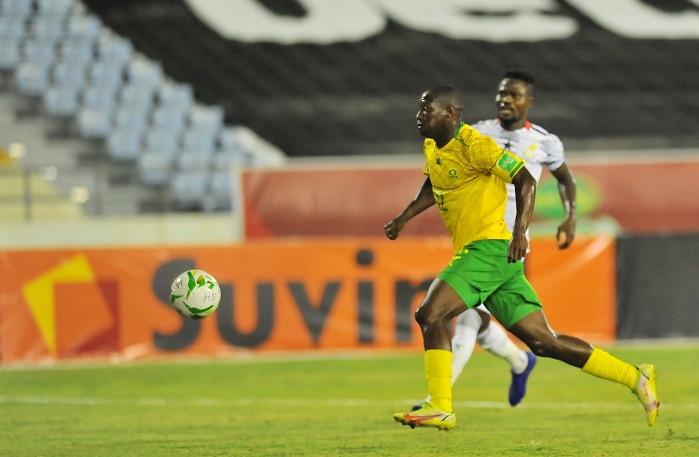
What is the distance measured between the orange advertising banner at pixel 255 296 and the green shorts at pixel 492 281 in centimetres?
602

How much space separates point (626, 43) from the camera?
65.6 ft

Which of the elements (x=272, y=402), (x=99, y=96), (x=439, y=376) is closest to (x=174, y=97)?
(x=99, y=96)

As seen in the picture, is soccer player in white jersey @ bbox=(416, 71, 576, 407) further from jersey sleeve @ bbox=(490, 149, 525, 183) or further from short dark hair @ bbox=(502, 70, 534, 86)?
jersey sleeve @ bbox=(490, 149, 525, 183)

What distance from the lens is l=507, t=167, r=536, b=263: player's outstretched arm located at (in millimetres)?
5723

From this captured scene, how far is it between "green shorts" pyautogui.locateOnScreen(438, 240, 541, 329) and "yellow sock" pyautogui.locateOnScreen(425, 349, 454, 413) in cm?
31

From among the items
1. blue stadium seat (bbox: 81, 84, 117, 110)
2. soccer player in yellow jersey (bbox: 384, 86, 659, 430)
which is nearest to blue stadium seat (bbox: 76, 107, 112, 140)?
blue stadium seat (bbox: 81, 84, 117, 110)

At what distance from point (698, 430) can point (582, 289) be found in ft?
18.9

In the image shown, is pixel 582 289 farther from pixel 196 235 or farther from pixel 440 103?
pixel 440 103

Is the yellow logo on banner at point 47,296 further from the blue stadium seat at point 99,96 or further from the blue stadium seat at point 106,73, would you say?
the blue stadium seat at point 106,73

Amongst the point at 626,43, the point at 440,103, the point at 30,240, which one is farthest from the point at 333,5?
the point at 440,103

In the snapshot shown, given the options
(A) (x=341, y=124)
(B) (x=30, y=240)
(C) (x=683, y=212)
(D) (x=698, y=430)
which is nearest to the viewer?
(D) (x=698, y=430)

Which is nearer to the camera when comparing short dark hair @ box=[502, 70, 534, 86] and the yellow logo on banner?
short dark hair @ box=[502, 70, 534, 86]

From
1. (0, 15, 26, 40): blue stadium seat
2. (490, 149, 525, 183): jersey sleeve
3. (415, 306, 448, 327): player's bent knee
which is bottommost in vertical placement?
(415, 306, 448, 327): player's bent knee

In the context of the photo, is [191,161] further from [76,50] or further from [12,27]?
[12,27]
